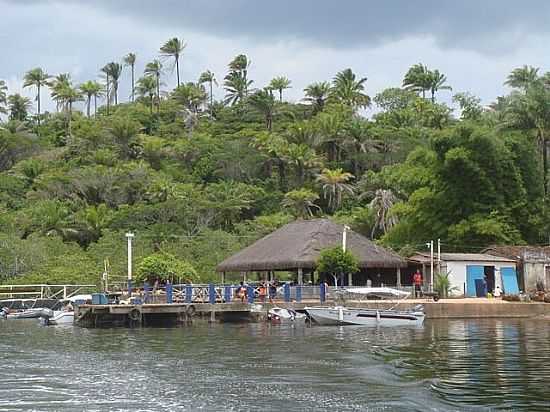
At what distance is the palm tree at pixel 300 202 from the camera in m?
71.0

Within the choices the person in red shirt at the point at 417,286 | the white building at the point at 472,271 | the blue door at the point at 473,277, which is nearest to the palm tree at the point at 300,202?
the white building at the point at 472,271

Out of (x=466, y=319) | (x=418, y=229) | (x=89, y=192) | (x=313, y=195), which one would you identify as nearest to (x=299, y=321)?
(x=466, y=319)

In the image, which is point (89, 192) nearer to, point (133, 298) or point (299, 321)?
point (133, 298)

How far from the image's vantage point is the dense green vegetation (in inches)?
2073

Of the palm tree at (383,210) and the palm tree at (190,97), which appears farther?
the palm tree at (190,97)

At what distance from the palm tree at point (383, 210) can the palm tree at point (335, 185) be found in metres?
8.83

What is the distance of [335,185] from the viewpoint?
243 feet

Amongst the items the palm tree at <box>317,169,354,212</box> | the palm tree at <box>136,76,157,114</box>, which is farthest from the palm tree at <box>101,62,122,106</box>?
the palm tree at <box>317,169,354,212</box>

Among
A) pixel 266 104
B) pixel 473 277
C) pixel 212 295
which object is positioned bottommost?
pixel 212 295

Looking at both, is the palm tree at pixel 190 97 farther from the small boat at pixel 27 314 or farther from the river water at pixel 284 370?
the river water at pixel 284 370

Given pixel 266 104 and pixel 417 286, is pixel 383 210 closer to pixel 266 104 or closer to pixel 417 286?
pixel 417 286

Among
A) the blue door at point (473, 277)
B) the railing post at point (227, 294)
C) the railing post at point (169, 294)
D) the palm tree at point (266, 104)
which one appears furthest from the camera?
the palm tree at point (266, 104)

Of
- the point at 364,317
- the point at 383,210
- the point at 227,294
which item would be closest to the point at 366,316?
the point at 364,317

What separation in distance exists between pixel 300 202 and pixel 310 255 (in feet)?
93.1
